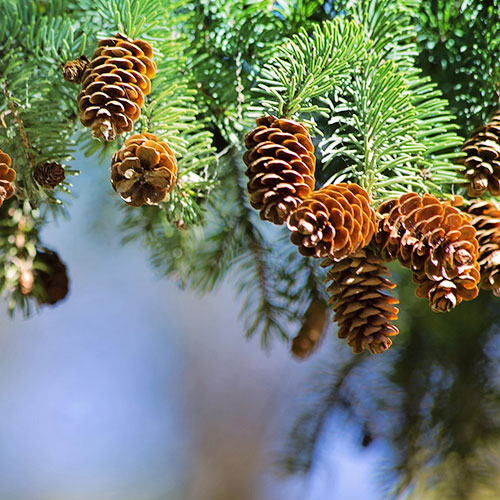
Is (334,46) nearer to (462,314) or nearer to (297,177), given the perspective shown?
(297,177)

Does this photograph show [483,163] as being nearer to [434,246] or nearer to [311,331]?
[434,246]

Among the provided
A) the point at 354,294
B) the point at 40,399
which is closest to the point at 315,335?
the point at 354,294

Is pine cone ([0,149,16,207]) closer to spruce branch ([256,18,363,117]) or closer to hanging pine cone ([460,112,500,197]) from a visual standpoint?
spruce branch ([256,18,363,117])

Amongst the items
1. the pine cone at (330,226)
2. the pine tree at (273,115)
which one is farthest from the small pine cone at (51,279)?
the pine cone at (330,226)

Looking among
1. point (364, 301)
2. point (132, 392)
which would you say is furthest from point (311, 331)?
point (132, 392)

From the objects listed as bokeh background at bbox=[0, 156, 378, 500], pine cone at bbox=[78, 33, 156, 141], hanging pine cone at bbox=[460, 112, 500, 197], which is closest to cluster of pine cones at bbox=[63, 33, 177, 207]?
pine cone at bbox=[78, 33, 156, 141]

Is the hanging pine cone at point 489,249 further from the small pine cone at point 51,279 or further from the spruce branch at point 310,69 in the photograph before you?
the small pine cone at point 51,279
